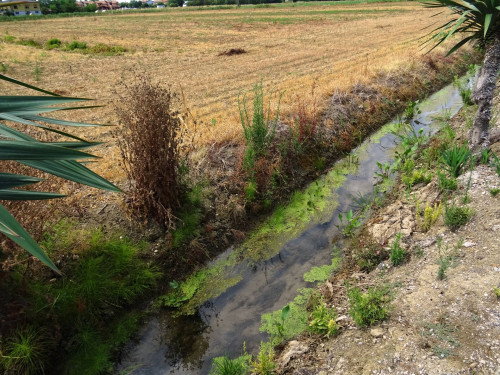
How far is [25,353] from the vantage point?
3.49 m

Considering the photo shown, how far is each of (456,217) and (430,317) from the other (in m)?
1.69

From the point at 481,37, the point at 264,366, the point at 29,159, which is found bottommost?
Result: the point at 264,366

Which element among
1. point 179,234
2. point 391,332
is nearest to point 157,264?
point 179,234

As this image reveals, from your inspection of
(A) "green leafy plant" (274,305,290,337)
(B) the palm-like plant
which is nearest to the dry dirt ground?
(A) "green leafy plant" (274,305,290,337)

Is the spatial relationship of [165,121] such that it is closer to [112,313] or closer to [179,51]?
[112,313]

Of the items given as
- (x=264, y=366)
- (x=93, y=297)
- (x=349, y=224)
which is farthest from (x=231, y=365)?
(x=349, y=224)

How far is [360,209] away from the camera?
20.8 ft

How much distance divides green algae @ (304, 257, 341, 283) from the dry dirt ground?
22 cm

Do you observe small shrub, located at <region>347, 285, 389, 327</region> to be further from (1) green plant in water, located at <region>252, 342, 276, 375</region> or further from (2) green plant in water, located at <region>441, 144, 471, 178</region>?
(2) green plant in water, located at <region>441, 144, 471, 178</region>

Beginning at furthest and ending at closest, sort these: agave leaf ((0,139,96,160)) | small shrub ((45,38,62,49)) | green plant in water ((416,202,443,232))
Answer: small shrub ((45,38,62,49)) → green plant in water ((416,202,443,232)) → agave leaf ((0,139,96,160))

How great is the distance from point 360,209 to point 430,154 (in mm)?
1975

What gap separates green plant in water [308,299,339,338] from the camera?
373 centimetres

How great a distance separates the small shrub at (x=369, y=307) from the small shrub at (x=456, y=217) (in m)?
1.41

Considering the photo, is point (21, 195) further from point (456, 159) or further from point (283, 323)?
point (456, 159)
